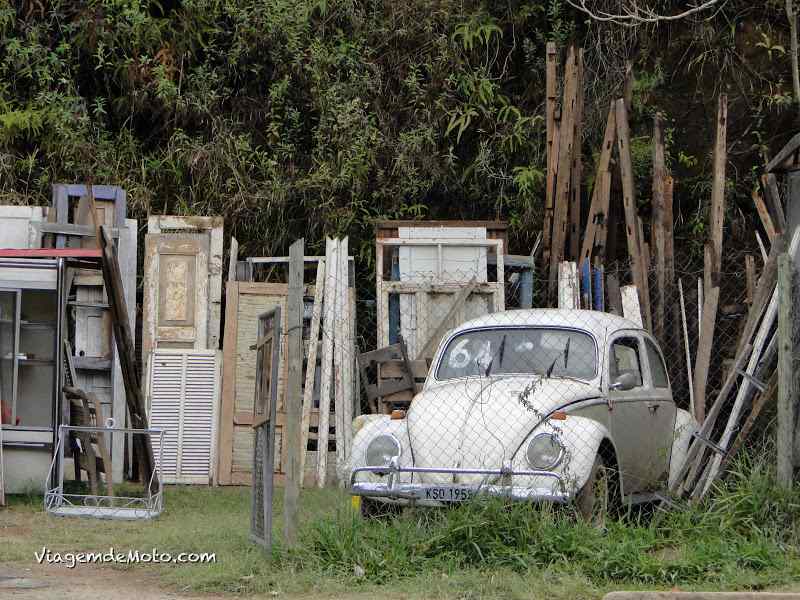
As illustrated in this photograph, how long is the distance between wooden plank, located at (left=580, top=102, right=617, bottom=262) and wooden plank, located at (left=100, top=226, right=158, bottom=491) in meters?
5.36

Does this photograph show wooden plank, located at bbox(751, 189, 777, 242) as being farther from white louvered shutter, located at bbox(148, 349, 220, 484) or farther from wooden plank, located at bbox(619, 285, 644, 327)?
white louvered shutter, located at bbox(148, 349, 220, 484)

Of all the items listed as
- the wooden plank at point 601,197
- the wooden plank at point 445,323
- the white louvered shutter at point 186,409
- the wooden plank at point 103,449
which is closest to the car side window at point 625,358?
the wooden plank at point 445,323

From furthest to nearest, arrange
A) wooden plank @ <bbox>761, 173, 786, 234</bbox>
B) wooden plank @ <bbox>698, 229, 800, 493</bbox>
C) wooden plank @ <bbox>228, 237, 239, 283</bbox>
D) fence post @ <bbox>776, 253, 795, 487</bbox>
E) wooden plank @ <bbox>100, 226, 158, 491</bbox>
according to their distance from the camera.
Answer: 1. wooden plank @ <bbox>228, 237, 239, 283</bbox>
2. wooden plank @ <bbox>761, 173, 786, 234</bbox>
3. wooden plank @ <bbox>100, 226, 158, 491</bbox>
4. wooden plank @ <bbox>698, 229, 800, 493</bbox>
5. fence post @ <bbox>776, 253, 795, 487</bbox>

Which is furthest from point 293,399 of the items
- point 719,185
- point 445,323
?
point 719,185

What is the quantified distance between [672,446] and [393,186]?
5808 mm

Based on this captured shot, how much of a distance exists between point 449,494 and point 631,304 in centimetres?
500

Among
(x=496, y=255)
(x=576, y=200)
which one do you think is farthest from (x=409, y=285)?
(x=576, y=200)

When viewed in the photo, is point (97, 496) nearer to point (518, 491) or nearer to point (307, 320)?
point (307, 320)

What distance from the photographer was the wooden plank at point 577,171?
13391 mm

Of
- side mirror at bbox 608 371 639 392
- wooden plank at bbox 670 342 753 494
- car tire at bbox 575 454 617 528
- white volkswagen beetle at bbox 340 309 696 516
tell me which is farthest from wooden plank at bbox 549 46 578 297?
car tire at bbox 575 454 617 528

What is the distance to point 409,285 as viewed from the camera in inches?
498

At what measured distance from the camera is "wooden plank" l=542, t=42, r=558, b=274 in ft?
43.6

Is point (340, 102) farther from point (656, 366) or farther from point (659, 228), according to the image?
point (656, 366)

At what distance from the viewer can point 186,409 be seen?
40.8 feet
